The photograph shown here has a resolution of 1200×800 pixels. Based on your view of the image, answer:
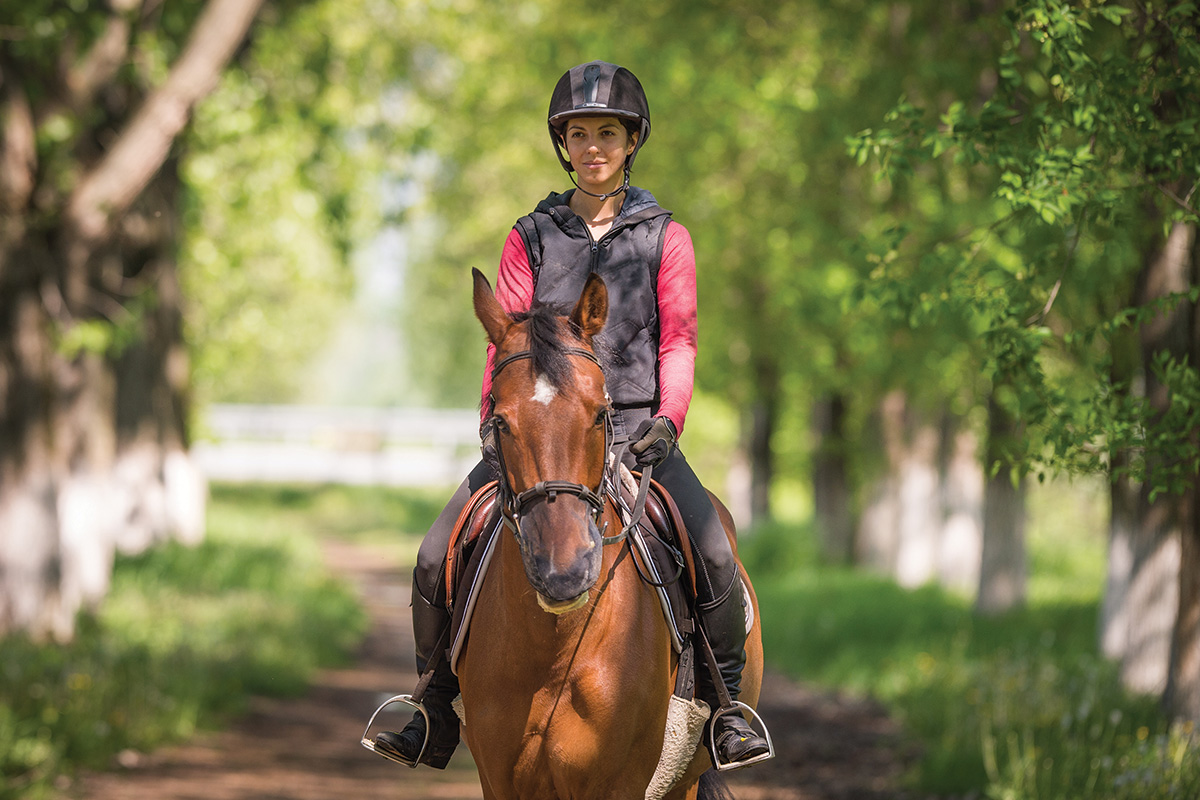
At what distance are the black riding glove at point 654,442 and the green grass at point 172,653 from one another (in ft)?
16.9

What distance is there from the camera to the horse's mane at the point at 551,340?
3740 millimetres

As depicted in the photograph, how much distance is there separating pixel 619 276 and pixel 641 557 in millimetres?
1045

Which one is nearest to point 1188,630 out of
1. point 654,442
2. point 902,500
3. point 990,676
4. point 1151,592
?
point 1151,592

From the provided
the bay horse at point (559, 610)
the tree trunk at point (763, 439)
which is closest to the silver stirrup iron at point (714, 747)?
the bay horse at point (559, 610)

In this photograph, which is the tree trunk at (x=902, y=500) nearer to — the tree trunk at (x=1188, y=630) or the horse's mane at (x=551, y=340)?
the tree trunk at (x=1188, y=630)

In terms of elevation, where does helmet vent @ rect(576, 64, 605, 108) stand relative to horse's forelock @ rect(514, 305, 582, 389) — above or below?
above

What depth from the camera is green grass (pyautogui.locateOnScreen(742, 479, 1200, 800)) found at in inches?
258

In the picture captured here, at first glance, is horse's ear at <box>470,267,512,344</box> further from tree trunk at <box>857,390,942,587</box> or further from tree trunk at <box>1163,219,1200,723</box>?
tree trunk at <box>857,390,942,587</box>

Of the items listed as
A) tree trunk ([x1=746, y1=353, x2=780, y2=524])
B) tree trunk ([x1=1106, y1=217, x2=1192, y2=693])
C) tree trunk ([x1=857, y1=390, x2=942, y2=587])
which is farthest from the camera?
tree trunk ([x1=746, y1=353, x2=780, y2=524])

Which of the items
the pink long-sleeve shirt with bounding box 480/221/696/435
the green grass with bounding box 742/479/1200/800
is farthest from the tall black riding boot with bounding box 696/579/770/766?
the green grass with bounding box 742/479/1200/800

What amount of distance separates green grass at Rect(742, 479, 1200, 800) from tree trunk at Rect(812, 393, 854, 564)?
58 cm

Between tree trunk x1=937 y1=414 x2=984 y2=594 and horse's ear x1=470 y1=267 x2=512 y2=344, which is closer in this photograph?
horse's ear x1=470 y1=267 x2=512 y2=344

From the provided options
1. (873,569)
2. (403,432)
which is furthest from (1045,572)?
(403,432)

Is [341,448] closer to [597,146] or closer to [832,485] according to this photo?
[832,485]
